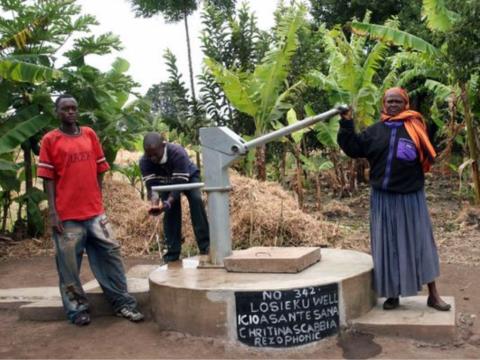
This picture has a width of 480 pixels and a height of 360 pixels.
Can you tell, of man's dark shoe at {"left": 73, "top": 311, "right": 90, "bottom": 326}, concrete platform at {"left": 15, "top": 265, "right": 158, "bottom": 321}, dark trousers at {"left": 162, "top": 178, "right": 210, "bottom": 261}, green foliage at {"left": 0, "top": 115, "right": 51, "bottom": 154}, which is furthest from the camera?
green foliage at {"left": 0, "top": 115, "right": 51, "bottom": 154}

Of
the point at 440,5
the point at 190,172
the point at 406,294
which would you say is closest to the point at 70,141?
the point at 190,172

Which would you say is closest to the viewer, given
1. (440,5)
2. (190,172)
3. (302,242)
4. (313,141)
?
(190,172)

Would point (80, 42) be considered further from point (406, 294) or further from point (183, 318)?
point (406, 294)

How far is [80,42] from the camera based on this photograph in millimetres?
9047

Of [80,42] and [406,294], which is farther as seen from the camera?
[80,42]

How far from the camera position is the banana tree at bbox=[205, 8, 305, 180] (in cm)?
869

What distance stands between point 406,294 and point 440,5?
17.7ft

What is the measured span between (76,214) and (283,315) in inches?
65.4

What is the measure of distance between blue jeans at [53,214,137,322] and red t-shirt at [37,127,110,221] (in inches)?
4.0

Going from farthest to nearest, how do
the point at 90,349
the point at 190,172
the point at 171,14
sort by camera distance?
the point at 171,14
the point at 190,172
the point at 90,349

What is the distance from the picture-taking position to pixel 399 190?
14.3 ft

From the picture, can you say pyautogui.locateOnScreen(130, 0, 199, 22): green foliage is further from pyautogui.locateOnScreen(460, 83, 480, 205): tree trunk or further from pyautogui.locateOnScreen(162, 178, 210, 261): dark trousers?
pyautogui.locateOnScreen(162, 178, 210, 261): dark trousers

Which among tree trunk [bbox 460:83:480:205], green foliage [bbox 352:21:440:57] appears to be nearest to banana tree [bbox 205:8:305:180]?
green foliage [bbox 352:21:440:57]

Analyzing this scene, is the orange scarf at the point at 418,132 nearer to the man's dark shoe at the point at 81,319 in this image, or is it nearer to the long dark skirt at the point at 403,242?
the long dark skirt at the point at 403,242
